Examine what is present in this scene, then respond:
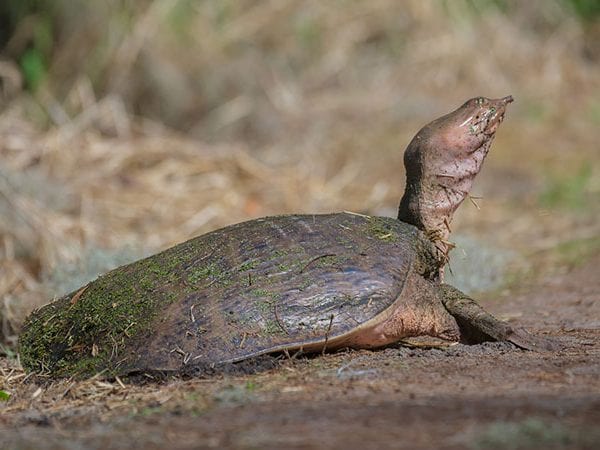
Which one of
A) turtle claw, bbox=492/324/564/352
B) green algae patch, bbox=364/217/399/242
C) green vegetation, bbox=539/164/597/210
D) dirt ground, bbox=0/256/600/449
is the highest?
green vegetation, bbox=539/164/597/210

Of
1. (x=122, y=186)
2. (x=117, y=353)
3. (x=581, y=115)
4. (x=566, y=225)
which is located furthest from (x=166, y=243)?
(x=581, y=115)

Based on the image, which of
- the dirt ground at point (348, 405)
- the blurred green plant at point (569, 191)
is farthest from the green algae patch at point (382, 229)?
the blurred green plant at point (569, 191)

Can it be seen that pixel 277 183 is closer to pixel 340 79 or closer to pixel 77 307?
pixel 340 79

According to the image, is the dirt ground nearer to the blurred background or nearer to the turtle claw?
the turtle claw

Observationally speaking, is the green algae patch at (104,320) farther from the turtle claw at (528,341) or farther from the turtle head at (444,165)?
the turtle claw at (528,341)

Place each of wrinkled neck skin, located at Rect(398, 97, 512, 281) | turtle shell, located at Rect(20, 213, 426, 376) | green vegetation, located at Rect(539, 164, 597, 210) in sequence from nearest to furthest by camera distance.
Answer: turtle shell, located at Rect(20, 213, 426, 376), wrinkled neck skin, located at Rect(398, 97, 512, 281), green vegetation, located at Rect(539, 164, 597, 210)

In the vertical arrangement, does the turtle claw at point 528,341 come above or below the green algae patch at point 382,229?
below

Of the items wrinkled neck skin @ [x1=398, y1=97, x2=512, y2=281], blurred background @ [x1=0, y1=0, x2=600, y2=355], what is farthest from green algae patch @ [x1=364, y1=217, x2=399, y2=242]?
blurred background @ [x1=0, y1=0, x2=600, y2=355]
